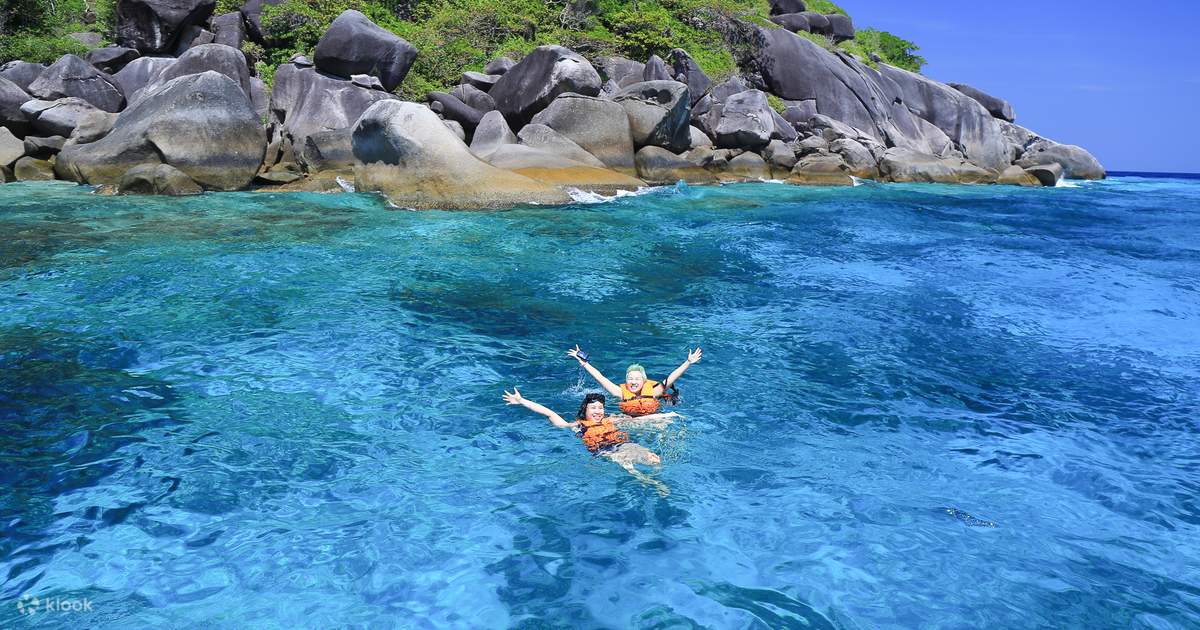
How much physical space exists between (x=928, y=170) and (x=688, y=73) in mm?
10346

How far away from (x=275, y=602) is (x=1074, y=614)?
4.25 meters

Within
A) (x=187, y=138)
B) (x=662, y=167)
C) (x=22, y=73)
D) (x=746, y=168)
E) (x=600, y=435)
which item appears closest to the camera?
(x=600, y=435)

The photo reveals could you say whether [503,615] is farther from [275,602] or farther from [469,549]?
[275,602]

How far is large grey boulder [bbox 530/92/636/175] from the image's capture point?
20.6 m

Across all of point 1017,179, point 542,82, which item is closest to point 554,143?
point 542,82

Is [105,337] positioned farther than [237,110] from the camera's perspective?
No

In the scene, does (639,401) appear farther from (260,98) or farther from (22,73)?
(22,73)

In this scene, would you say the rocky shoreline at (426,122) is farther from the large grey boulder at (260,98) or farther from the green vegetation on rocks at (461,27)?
the green vegetation on rocks at (461,27)

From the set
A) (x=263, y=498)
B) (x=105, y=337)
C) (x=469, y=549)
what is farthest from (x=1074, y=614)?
(x=105, y=337)

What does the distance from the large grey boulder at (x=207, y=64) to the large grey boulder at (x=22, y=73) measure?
365 centimetres

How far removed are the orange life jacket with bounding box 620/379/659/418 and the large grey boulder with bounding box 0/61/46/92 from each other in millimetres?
23554

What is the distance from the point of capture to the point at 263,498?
496cm

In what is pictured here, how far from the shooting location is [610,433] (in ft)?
18.4

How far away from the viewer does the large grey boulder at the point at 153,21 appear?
23438mm
